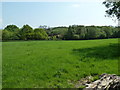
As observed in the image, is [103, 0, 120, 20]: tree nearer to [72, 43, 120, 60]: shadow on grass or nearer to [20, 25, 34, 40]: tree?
[72, 43, 120, 60]: shadow on grass

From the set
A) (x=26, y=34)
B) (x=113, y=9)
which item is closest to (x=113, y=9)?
(x=113, y=9)

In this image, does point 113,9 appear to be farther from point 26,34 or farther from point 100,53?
point 26,34

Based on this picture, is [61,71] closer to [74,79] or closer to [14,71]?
[74,79]

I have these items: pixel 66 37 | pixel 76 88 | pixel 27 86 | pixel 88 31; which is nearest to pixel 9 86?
pixel 27 86

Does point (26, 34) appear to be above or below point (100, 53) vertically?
above

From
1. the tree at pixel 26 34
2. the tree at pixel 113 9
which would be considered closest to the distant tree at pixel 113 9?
the tree at pixel 113 9

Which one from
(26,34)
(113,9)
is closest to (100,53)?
(113,9)

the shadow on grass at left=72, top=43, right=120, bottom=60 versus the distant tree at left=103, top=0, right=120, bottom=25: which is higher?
the distant tree at left=103, top=0, right=120, bottom=25

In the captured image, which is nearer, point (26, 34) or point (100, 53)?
point (100, 53)

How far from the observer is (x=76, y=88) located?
6.03 metres

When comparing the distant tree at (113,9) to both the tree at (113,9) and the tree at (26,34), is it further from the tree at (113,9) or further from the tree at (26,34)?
the tree at (26,34)

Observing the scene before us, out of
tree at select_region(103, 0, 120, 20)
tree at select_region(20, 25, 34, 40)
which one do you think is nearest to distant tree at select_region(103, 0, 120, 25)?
tree at select_region(103, 0, 120, 20)

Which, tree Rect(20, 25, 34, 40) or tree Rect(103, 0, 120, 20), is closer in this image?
tree Rect(103, 0, 120, 20)

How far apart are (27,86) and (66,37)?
72.8 m
